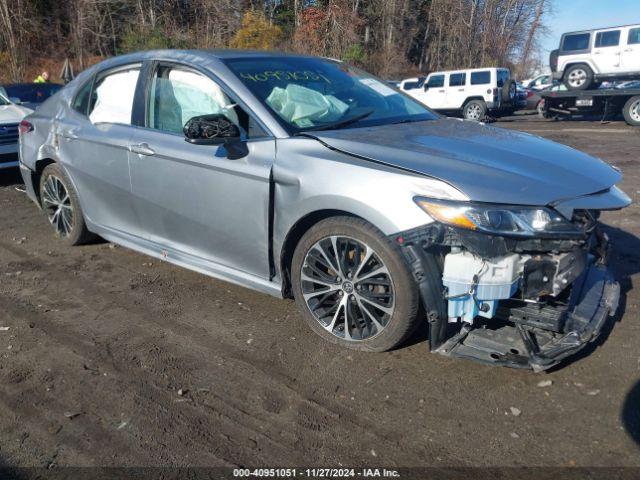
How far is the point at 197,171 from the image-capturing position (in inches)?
155

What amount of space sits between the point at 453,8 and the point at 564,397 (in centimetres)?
4705

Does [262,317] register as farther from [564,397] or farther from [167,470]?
[564,397]

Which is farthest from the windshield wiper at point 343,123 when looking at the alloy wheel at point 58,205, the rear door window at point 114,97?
the alloy wheel at point 58,205

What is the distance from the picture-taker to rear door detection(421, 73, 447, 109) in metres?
22.8

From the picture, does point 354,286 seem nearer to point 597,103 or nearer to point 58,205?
point 58,205

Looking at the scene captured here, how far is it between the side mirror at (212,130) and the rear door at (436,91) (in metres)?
20.2

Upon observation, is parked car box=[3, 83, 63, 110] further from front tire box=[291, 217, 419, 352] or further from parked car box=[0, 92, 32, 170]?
front tire box=[291, 217, 419, 352]

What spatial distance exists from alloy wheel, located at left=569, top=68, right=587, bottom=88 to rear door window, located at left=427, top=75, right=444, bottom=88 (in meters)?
5.03

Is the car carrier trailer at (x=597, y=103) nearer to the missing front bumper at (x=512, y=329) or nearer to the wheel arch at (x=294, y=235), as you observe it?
the missing front bumper at (x=512, y=329)

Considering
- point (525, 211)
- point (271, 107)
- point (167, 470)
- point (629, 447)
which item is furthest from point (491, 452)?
point (271, 107)

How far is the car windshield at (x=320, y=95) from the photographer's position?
3.86 meters

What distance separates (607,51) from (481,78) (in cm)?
448

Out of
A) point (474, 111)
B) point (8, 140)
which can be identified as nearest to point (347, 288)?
point (8, 140)

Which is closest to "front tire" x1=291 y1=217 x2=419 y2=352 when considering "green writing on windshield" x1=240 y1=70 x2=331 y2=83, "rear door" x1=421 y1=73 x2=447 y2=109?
"green writing on windshield" x1=240 y1=70 x2=331 y2=83
